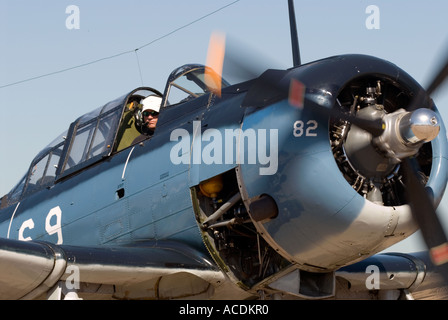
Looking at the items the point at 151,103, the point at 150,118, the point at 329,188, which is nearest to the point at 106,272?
the point at 329,188

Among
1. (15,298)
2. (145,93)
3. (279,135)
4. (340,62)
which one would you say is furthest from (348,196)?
(145,93)

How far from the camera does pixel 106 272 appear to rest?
769cm

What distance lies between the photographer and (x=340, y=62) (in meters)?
7.45

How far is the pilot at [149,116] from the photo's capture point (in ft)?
31.2

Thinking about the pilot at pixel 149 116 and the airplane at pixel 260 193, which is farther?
the pilot at pixel 149 116

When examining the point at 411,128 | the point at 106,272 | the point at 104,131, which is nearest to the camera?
the point at 411,128

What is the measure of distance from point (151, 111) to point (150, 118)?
0.10 m

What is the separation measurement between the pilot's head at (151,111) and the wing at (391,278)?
9.40 ft

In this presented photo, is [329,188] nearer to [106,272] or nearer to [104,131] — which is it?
A: [106,272]

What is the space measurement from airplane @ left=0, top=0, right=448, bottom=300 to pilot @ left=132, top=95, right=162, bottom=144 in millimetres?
428

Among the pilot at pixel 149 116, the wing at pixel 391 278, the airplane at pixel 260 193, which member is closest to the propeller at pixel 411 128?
the airplane at pixel 260 193

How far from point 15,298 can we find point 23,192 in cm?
370

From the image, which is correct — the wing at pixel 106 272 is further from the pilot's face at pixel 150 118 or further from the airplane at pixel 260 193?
the pilot's face at pixel 150 118
